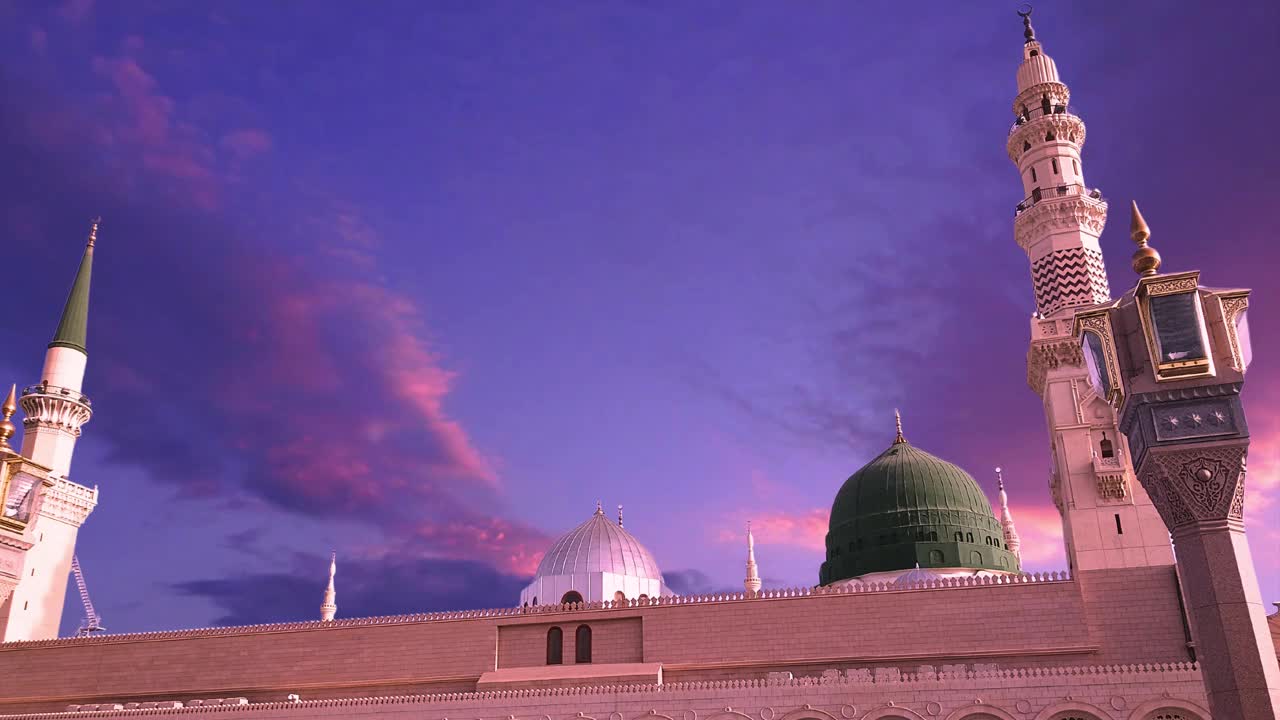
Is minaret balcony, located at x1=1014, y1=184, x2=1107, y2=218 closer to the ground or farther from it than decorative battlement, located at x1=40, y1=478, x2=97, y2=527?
farther from it

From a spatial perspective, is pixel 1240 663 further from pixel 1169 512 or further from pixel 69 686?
pixel 69 686

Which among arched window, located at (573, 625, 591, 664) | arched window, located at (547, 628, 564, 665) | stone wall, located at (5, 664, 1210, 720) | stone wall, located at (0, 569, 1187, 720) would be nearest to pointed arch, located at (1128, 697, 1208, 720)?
stone wall, located at (5, 664, 1210, 720)

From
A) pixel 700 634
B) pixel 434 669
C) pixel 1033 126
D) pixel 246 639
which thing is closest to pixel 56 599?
pixel 246 639

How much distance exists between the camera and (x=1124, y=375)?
883 centimetres

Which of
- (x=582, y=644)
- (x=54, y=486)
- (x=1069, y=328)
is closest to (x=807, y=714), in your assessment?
(x=582, y=644)

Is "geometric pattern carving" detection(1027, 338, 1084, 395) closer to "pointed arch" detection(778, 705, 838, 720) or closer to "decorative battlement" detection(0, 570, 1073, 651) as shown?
"decorative battlement" detection(0, 570, 1073, 651)

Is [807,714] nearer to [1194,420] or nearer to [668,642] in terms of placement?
[668,642]

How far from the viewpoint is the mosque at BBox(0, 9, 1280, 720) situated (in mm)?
21500

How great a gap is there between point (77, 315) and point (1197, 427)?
43389 mm

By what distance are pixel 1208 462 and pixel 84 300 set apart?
4396 centimetres

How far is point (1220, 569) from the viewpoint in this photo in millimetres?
8102

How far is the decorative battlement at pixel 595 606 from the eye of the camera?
2581 centimetres

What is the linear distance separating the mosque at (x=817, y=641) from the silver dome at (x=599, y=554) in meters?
10.4

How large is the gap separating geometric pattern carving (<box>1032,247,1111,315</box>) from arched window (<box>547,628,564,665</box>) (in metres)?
17.1
